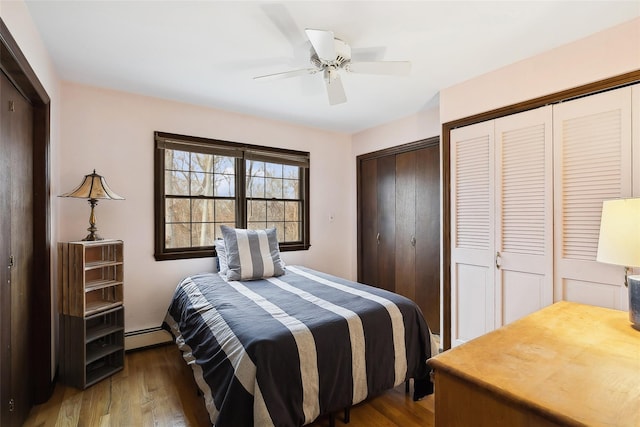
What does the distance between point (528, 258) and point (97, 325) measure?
355cm

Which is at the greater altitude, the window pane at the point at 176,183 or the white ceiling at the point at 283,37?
the white ceiling at the point at 283,37

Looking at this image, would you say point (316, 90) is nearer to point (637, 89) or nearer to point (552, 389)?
point (637, 89)

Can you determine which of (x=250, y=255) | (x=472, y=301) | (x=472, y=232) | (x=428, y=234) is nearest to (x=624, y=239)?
(x=472, y=232)

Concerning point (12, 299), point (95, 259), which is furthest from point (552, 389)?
point (95, 259)

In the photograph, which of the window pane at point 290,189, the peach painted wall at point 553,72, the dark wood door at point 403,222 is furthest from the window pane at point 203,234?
the peach painted wall at point 553,72

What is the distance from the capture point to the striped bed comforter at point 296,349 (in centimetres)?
151

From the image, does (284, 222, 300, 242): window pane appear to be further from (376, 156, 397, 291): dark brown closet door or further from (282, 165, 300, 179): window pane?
(376, 156, 397, 291): dark brown closet door

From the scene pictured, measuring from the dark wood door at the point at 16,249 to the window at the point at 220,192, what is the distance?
3.80ft

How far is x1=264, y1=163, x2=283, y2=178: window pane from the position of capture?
387 centimetres

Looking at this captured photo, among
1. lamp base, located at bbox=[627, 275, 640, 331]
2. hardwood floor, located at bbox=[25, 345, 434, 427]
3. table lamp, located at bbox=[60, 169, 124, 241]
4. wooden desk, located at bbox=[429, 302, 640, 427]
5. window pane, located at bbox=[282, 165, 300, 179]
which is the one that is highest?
window pane, located at bbox=[282, 165, 300, 179]

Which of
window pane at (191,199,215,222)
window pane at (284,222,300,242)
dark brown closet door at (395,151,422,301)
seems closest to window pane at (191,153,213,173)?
window pane at (191,199,215,222)

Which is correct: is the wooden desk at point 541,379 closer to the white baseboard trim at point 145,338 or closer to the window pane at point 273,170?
the white baseboard trim at point 145,338

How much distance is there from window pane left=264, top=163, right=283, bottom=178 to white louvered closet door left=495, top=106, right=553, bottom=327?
2462mm

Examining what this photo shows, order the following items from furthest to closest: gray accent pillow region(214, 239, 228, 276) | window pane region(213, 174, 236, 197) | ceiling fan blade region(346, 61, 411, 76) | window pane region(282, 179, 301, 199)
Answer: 1. window pane region(282, 179, 301, 199)
2. window pane region(213, 174, 236, 197)
3. gray accent pillow region(214, 239, 228, 276)
4. ceiling fan blade region(346, 61, 411, 76)
